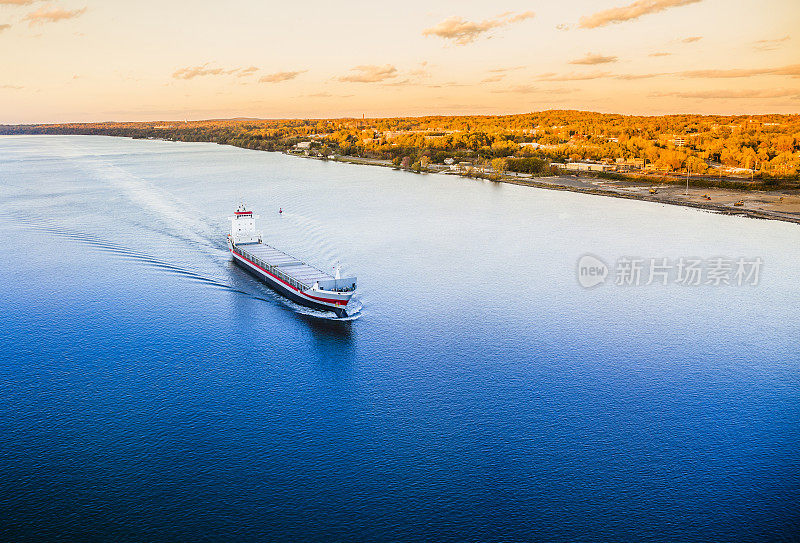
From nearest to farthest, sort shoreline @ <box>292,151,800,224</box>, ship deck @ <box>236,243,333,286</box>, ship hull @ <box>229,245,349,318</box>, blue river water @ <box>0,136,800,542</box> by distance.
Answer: blue river water @ <box>0,136,800,542</box> → ship hull @ <box>229,245,349,318</box> → ship deck @ <box>236,243,333,286</box> → shoreline @ <box>292,151,800,224</box>

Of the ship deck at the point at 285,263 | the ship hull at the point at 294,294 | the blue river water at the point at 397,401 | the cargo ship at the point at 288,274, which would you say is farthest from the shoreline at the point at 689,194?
the ship hull at the point at 294,294

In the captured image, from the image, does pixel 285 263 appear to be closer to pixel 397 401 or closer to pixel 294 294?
pixel 294 294

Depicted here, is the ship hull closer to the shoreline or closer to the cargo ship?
the cargo ship

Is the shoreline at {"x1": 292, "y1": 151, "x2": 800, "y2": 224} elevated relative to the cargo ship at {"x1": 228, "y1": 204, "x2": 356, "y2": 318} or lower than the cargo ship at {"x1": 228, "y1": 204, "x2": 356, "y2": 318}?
elevated

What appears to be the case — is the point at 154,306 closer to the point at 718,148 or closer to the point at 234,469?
the point at 234,469

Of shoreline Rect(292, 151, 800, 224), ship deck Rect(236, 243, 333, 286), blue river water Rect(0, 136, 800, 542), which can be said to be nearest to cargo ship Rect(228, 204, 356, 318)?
ship deck Rect(236, 243, 333, 286)

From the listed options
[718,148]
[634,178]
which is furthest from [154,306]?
[718,148]
